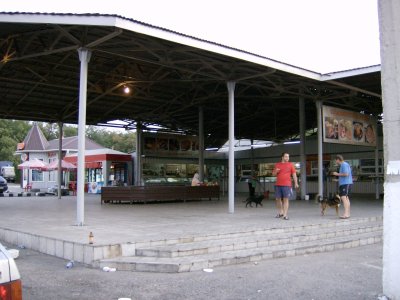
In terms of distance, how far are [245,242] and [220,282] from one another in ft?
7.99

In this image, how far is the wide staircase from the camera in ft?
22.9

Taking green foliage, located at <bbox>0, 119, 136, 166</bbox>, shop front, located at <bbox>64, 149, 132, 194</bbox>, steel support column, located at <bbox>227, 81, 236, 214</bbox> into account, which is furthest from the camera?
green foliage, located at <bbox>0, 119, 136, 166</bbox>

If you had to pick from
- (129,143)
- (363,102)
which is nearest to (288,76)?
(363,102)

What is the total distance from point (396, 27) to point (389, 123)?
102 centimetres

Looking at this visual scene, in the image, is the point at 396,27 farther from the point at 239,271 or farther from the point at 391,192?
the point at 239,271

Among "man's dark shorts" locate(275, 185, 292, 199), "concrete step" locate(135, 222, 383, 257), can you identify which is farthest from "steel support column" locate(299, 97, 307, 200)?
"concrete step" locate(135, 222, 383, 257)

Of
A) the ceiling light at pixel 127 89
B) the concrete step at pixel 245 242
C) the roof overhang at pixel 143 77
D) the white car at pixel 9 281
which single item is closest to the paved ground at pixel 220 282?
the concrete step at pixel 245 242

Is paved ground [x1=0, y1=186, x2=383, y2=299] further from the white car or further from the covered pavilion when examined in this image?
the covered pavilion

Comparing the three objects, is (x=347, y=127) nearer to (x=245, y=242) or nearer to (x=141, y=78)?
(x=141, y=78)

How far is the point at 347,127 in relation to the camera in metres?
19.0

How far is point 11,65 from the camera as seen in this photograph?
52.1ft

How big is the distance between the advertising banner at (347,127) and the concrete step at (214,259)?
9.27 meters

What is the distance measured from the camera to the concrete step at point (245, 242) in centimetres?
752

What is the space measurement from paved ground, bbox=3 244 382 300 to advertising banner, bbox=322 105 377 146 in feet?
35.3
